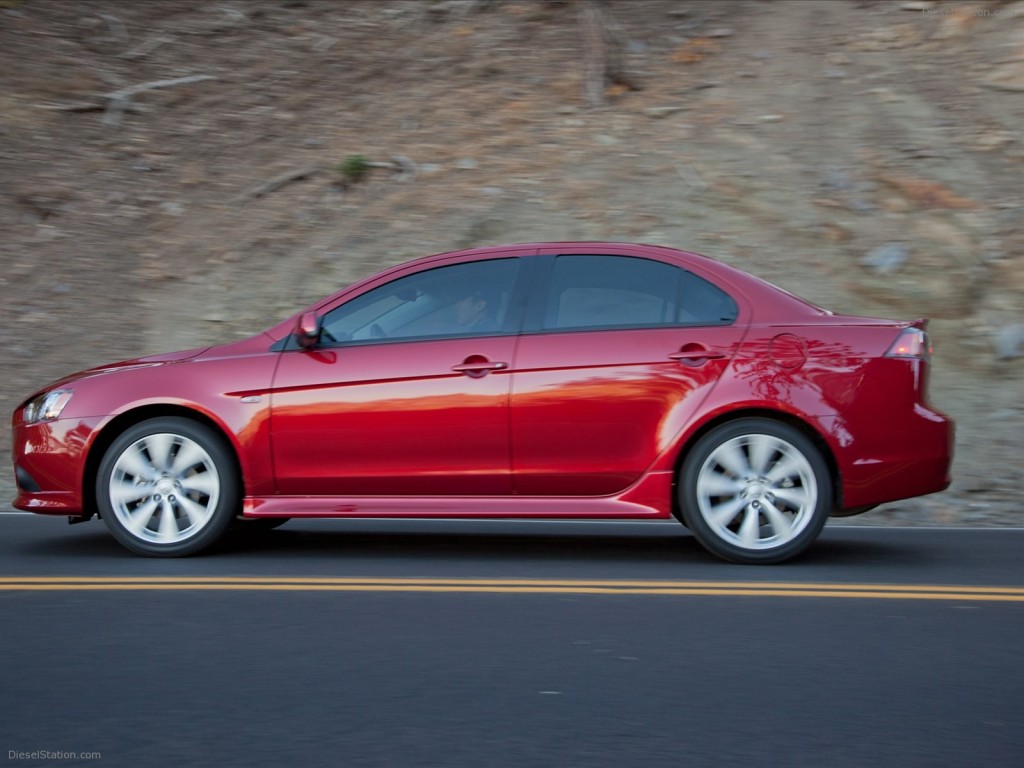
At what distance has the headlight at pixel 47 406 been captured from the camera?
6.71 m

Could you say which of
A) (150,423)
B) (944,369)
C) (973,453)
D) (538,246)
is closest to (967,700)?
(538,246)

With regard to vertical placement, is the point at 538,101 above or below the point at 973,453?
above

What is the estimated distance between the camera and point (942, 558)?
6738mm

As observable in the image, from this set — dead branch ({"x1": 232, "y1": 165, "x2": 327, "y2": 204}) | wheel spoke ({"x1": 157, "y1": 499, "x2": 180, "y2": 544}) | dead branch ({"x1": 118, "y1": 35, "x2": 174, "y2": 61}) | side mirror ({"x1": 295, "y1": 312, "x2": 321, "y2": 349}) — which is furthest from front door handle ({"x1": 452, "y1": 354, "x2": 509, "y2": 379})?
dead branch ({"x1": 118, "y1": 35, "x2": 174, "y2": 61})

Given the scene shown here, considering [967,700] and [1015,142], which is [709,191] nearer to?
[1015,142]

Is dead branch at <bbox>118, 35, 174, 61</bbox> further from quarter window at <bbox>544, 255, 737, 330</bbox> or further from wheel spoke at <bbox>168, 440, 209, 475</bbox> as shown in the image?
quarter window at <bbox>544, 255, 737, 330</bbox>

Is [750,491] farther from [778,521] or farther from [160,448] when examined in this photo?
[160,448]

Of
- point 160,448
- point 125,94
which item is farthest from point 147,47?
point 160,448

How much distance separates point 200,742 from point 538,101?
12.1 m

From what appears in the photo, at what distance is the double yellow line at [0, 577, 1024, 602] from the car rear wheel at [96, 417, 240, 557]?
0.58 meters

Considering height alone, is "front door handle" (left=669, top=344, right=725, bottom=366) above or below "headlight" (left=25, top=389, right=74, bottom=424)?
above

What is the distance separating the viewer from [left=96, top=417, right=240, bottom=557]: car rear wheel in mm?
6547

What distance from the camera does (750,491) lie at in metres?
6.35

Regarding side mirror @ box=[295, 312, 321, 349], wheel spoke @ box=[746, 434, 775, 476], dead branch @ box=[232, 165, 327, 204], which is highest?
dead branch @ box=[232, 165, 327, 204]
